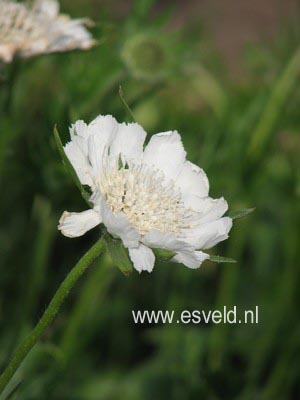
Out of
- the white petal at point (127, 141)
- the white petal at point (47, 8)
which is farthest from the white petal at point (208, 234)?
the white petal at point (47, 8)

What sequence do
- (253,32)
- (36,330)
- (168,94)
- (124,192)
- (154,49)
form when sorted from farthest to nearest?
(253,32), (168,94), (154,49), (124,192), (36,330)

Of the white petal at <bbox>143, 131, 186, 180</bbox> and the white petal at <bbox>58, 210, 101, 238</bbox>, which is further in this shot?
the white petal at <bbox>143, 131, 186, 180</bbox>

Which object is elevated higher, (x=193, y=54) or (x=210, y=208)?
(x=210, y=208)

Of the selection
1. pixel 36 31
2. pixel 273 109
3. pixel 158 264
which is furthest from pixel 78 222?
pixel 158 264

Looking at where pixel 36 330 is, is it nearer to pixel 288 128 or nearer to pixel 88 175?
pixel 88 175

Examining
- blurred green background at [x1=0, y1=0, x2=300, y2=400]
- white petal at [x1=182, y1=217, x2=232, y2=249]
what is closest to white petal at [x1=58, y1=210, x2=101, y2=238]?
white petal at [x1=182, y1=217, x2=232, y2=249]

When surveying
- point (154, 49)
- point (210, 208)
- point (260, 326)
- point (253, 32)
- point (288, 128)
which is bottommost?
point (253, 32)

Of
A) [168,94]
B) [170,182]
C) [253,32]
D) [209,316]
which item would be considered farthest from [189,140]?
[253,32]

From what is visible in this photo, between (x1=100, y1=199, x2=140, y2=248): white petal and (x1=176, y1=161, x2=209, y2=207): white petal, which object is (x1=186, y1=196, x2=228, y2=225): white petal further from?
(x1=100, y1=199, x2=140, y2=248): white petal
